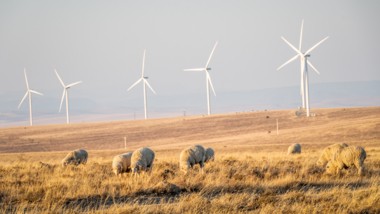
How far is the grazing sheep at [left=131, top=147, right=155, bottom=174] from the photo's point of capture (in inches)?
926

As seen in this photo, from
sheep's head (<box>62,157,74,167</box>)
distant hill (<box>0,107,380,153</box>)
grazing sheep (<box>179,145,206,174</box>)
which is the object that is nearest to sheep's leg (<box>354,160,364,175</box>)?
grazing sheep (<box>179,145,206,174</box>)

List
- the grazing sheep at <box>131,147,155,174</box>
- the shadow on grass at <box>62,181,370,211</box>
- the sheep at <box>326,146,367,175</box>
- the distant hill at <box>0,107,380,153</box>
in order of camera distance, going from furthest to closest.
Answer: the distant hill at <box>0,107,380,153</box> < the grazing sheep at <box>131,147,155,174</box> < the sheep at <box>326,146,367,175</box> < the shadow on grass at <box>62,181,370,211</box>

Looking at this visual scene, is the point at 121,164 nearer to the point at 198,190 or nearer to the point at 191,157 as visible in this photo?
the point at 191,157

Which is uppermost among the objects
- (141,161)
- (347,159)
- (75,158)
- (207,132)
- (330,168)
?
(141,161)

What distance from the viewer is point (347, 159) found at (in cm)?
2203

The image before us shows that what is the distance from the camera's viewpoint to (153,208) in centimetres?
1334

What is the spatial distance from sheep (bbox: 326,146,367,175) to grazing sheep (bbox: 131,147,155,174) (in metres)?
7.20

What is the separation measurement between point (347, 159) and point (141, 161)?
8.01 m

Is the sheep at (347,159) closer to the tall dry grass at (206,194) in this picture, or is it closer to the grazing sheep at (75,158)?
the tall dry grass at (206,194)

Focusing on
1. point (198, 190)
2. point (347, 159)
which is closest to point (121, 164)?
point (198, 190)

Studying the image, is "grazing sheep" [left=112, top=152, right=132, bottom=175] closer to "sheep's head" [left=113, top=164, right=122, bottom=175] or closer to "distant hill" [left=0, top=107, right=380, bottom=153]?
"sheep's head" [left=113, top=164, right=122, bottom=175]

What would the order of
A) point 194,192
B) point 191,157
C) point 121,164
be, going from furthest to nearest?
point 191,157 < point 121,164 < point 194,192

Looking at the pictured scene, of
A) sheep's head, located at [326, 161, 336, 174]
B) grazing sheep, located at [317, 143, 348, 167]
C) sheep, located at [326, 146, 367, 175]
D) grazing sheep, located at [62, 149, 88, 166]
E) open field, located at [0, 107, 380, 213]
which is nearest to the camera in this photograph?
open field, located at [0, 107, 380, 213]

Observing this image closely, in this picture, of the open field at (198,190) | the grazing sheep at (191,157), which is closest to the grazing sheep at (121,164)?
the open field at (198,190)
